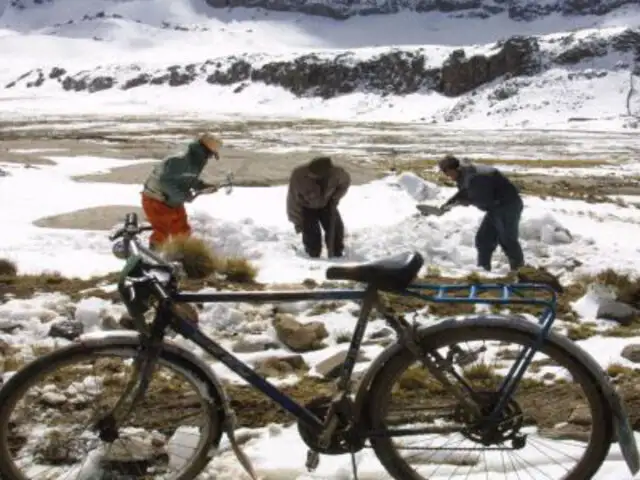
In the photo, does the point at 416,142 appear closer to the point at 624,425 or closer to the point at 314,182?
the point at 314,182

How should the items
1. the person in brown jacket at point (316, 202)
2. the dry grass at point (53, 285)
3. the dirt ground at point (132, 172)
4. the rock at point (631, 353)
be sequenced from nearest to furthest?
the rock at point (631, 353)
the dry grass at point (53, 285)
the person in brown jacket at point (316, 202)
the dirt ground at point (132, 172)

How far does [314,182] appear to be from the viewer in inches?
A: 394

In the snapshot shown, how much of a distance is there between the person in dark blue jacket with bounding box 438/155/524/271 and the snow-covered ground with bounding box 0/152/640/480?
48 centimetres

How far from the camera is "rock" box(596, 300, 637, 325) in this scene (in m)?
5.82

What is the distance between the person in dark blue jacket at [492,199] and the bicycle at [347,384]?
5.78m

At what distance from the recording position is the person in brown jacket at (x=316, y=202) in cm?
992

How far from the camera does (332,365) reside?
4785mm

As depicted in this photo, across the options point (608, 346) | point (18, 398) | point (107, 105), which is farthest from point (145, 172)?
point (107, 105)

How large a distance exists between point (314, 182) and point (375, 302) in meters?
7.06

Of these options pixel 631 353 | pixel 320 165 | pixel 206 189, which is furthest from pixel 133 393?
pixel 320 165

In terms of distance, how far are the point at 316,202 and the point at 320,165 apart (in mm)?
476

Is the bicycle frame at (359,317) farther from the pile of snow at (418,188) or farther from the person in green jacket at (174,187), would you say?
the pile of snow at (418,188)

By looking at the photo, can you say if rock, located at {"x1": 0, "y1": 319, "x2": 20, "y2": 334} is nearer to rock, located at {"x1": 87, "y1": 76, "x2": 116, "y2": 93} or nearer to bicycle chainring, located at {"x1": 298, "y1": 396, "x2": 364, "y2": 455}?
bicycle chainring, located at {"x1": 298, "y1": 396, "x2": 364, "y2": 455}

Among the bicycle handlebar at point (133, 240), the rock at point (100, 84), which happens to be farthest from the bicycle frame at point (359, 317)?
the rock at point (100, 84)
